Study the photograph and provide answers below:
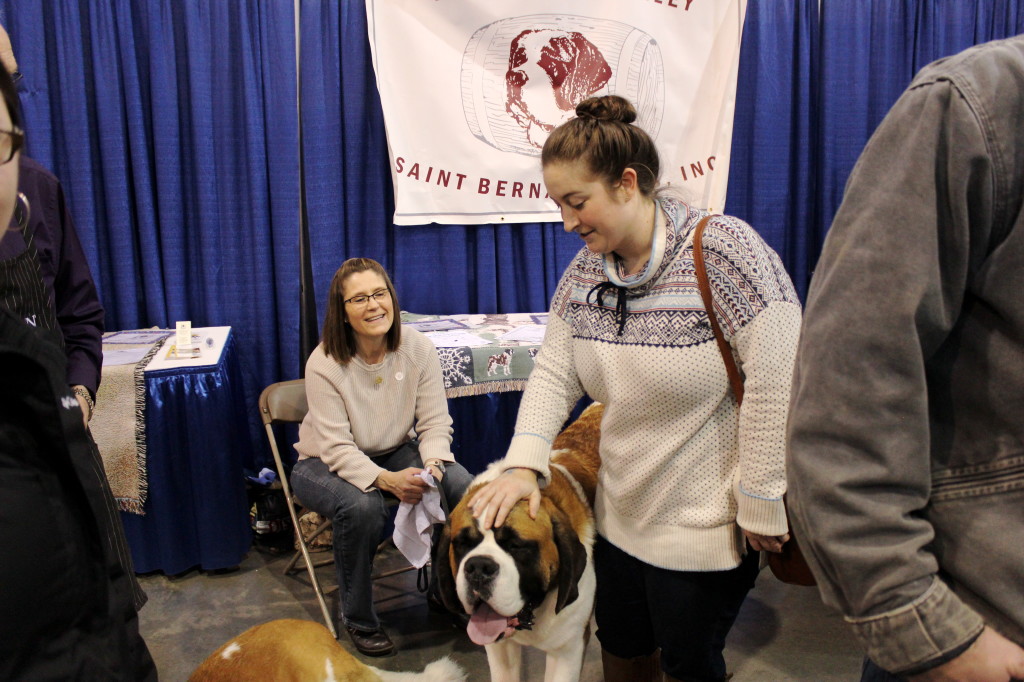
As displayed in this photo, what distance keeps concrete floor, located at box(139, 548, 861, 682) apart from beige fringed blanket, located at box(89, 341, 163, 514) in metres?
0.52

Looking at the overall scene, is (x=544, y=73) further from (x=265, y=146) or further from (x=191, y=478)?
(x=191, y=478)

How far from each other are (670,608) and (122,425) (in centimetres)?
239

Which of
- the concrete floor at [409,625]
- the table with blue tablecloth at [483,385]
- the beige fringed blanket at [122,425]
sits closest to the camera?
the concrete floor at [409,625]

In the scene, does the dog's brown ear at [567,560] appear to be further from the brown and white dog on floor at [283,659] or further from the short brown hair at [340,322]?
the short brown hair at [340,322]

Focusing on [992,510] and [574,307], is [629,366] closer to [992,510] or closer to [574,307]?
[574,307]

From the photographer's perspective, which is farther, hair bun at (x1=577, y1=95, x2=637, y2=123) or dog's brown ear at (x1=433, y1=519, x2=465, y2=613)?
dog's brown ear at (x1=433, y1=519, x2=465, y2=613)

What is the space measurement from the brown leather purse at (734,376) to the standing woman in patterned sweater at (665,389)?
14mm

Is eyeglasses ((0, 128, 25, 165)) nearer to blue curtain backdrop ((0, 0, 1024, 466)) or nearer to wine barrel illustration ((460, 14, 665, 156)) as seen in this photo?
blue curtain backdrop ((0, 0, 1024, 466))

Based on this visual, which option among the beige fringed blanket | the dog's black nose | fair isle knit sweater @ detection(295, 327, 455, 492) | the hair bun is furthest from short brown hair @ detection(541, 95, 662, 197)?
the beige fringed blanket

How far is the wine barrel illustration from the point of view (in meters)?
4.25

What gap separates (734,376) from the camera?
149cm

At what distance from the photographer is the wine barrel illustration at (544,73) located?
167 inches

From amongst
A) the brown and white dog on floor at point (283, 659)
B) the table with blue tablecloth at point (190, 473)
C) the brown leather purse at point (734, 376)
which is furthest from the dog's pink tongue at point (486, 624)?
the table with blue tablecloth at point (190, 473)

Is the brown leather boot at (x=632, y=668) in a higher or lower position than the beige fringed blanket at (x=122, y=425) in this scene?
lower
